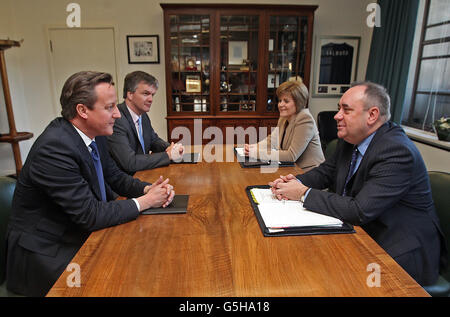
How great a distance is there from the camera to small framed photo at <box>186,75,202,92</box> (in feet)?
13.2

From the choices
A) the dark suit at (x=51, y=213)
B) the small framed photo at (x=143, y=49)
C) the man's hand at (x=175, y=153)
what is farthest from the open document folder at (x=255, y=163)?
the small framed photo at (x=143, y=49)

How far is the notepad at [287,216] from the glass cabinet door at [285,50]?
2.96m

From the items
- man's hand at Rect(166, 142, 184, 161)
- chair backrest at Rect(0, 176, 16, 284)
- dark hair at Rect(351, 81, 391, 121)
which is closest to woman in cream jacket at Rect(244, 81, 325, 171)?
man's hand at Rect(166, 142, 184, 161)

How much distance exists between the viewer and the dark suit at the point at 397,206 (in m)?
1.17

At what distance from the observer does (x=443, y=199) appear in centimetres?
133

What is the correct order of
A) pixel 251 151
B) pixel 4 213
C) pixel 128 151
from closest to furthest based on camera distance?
1. pixel 4 213
2. pixel 128 151
3. pixel 251 151

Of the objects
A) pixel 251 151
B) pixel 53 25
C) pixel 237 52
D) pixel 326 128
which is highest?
pixel 53 25

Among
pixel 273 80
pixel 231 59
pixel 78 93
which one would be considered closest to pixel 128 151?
pixel 78 93

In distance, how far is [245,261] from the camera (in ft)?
2.93

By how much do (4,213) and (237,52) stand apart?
3.33 meters

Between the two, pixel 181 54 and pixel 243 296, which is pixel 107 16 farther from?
pixel 243 296

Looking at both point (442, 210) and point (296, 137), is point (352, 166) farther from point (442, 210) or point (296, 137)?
point (296, 137)
